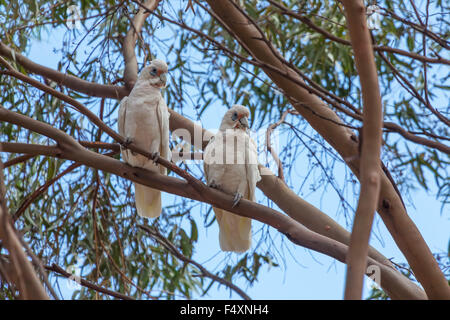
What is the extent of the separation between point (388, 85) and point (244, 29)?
75.5 inches

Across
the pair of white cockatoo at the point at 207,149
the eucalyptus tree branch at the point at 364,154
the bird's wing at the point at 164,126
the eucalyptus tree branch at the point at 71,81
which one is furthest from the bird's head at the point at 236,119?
the eucalyptus tree branch at the point at 364,154

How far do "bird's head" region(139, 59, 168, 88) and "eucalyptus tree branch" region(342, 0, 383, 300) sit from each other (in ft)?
4.57

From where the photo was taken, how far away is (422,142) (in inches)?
57.9

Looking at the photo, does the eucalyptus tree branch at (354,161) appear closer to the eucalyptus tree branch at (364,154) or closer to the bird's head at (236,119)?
the eucalyptus tree branch at (364,154)

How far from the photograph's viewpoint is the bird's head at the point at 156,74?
8.48 ft

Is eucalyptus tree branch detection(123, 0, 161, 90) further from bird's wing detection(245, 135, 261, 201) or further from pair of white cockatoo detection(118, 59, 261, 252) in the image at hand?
bird's wing detection(245, 135, 261, 201)

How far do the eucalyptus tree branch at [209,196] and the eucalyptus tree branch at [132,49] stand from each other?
2.88 ft

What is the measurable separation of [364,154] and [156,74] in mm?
1588

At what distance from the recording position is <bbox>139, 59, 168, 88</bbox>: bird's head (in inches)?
102

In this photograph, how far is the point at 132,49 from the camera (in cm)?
299

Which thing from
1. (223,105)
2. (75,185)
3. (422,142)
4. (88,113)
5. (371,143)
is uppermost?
(223,105)

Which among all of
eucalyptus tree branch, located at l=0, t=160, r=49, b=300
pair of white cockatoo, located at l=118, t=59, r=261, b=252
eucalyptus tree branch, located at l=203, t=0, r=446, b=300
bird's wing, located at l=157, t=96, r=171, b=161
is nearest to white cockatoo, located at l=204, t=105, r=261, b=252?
pair of white cockatoo, located at l=118, t=59, r=261, b=252
